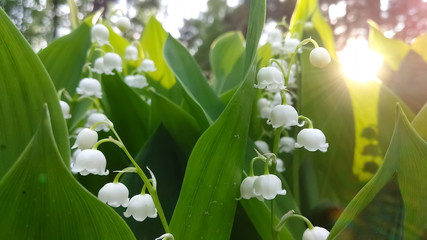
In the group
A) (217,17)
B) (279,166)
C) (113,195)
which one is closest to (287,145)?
(279,166)

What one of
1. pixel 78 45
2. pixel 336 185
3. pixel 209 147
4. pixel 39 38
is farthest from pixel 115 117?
pixel 39 38

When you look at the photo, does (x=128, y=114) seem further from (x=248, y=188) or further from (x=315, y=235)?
(x=315, y=235)

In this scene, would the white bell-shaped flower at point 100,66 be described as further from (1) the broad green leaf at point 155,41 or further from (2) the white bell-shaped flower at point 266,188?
(2) the white bell-shaped flower at point 266,188

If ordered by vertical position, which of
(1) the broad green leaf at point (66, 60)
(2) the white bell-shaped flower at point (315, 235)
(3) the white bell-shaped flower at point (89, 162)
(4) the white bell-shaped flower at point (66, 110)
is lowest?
(2) the white bell-shaped flower at point (315, 235)

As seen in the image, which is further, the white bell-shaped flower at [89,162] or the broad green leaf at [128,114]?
the broad green leaf at [128,114]

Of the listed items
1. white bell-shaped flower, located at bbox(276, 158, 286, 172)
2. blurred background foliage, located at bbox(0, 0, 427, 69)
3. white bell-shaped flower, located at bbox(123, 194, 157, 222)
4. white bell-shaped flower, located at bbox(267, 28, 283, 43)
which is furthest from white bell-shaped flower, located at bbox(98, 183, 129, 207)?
blurred background foliage, located at bbox(0, 0, 427, 69)

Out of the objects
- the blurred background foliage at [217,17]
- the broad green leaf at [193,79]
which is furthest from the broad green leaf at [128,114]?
the blurred background foliage at [217,17]

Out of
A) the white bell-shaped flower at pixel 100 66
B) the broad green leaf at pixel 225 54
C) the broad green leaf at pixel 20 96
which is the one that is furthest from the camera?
the broad green leaf at pixel 225 54
